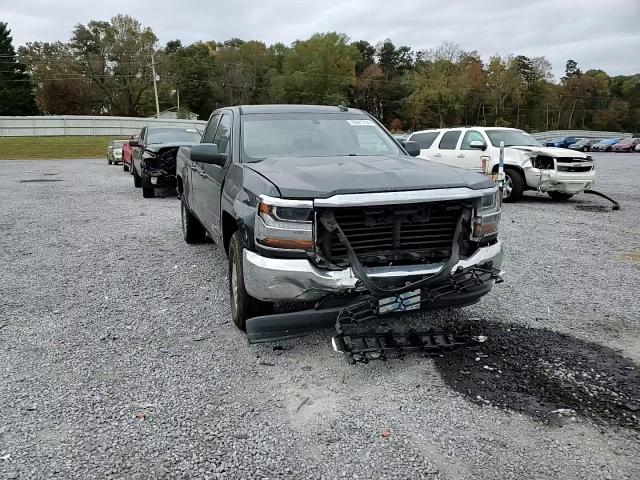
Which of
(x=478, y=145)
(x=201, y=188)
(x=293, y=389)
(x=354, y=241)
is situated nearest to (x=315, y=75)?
(x=478, y=145)

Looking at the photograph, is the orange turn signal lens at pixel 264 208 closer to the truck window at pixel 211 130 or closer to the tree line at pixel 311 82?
the truck window at pixel 211 130

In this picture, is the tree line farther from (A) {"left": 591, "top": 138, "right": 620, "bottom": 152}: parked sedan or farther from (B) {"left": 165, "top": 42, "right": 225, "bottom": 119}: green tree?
(A) {"left": 591, "top": 138, "right": 620, "bottom": 152}: parked sedan

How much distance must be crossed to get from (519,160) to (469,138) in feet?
4.85

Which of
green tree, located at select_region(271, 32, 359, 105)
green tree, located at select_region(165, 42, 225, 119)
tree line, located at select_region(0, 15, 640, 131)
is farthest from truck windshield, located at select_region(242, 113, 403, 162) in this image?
green tree, located at select_region(165, 42, 225, 119)

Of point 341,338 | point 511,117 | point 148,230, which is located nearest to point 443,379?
point 341,338

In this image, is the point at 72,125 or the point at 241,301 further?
the point at 72,125

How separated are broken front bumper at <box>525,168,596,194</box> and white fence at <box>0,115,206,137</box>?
132 feet

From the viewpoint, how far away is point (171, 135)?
13.8m

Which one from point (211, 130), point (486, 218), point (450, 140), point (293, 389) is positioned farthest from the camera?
point (450, 140)

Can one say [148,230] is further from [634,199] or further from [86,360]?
[634,199]

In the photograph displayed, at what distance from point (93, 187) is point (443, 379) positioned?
558 inches

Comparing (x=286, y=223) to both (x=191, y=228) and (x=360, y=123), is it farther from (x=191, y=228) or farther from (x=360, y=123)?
(x=191, y=228)

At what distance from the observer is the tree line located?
68.9 meters

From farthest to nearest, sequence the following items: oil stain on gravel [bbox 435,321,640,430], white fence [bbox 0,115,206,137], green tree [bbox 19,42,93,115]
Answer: green tree [bbox 19,42,93,115], white fence [bbox 0,115,206,137], oil stain on gravel [bbox 435,321,640,430]
